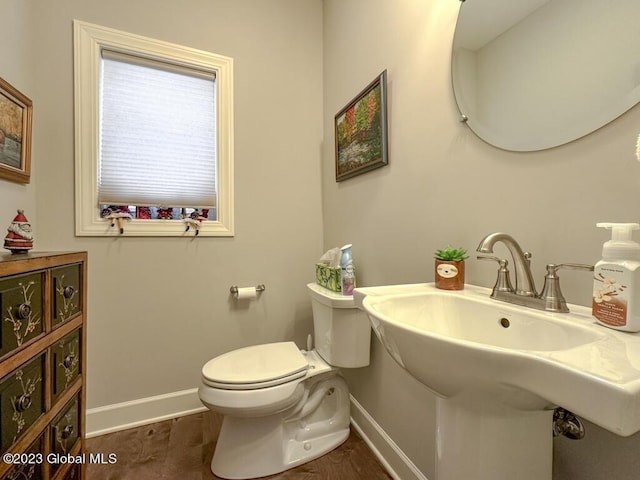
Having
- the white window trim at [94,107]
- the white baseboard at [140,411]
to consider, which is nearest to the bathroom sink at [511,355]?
the white window trim at [94,107]

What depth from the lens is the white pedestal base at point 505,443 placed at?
20.8 inches

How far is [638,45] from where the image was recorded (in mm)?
525

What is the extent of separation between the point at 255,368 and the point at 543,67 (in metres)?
1.36

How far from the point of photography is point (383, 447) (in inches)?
48.0

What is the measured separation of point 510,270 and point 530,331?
0.76 feet

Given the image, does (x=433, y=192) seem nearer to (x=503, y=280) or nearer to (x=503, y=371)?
(x=503, y=280)

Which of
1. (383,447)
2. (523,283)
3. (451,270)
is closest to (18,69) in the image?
(451,270)

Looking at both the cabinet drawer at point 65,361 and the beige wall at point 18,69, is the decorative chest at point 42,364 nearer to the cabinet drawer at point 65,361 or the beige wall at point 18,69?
the cabinet drawer at point 65,361

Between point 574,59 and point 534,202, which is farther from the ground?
point 574,59

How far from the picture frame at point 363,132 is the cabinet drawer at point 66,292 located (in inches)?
48.0

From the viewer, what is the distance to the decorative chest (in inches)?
25.0

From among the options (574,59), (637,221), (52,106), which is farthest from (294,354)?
(52,106)

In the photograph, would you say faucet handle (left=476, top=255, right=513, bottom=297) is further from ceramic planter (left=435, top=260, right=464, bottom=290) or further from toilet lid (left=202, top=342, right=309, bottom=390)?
toilet lid (left=202, top=342, right=309, bottom=390)

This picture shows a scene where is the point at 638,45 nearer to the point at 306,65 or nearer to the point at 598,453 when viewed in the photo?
the point at 598,453
